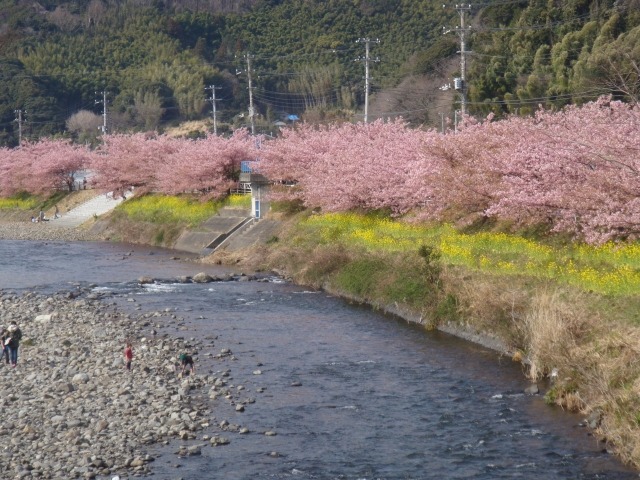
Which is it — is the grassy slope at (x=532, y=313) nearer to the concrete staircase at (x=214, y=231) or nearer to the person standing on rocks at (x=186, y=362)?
the person standing on rocks at (x=186, y=362)

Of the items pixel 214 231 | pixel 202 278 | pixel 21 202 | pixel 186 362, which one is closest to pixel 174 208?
pixel 214 231

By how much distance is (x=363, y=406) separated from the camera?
18953 millimetres

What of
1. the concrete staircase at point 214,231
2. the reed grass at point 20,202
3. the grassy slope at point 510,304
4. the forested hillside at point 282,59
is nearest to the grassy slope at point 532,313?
the grassy slope at point 510,304

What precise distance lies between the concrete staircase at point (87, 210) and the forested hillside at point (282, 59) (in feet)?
44.1

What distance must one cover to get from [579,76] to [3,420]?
38728mm

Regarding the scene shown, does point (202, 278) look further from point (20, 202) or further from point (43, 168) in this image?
point (20, 202)

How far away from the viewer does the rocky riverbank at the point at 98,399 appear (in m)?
15.6

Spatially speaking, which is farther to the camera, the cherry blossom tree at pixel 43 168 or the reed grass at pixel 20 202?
the reed grass at pixel 20 202

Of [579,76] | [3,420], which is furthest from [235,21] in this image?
[3,420]

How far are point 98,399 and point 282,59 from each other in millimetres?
136106

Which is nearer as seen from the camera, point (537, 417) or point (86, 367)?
point (537, 417)

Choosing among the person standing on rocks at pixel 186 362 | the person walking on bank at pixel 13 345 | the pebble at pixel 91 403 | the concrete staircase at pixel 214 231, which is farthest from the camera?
the concrete staircase at pixel 214 231

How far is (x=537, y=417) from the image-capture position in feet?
58.7

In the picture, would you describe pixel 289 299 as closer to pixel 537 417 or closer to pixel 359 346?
pixel 359 346
